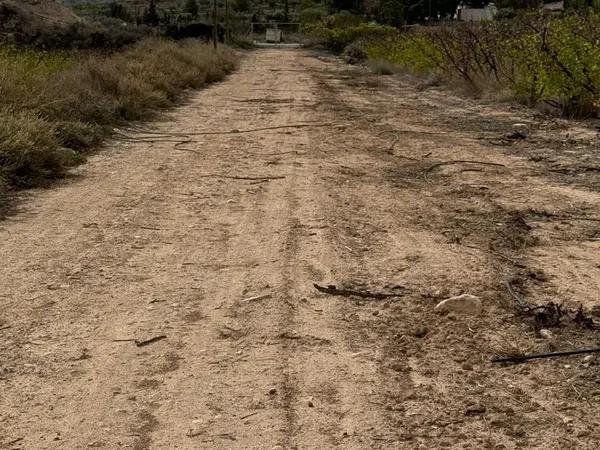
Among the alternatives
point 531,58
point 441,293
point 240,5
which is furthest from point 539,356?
point 240,5

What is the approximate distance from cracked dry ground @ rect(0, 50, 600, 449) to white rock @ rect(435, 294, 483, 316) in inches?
2.7

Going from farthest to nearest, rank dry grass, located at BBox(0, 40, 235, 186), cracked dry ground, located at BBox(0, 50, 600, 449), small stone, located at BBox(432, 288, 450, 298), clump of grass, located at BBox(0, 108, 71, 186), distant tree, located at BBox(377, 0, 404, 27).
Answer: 1. distant tree, located at BBox(377, 0, 404, 27)
2. dry grass, located at BBox(0, 40, 235, 186)
3. clump of grass, located at BBox(0, 108, 71, 186)
4. small stone, located at BBox(432, 288, 450, 298)
5. cracked dry ground, located at BBox(0, 50, 600, 449)

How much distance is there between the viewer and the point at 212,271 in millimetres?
4922

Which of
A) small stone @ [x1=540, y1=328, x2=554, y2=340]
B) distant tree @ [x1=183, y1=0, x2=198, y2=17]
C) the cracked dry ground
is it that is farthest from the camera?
distant tree @ [x1=183, y1=0, x2=198, y2=17]

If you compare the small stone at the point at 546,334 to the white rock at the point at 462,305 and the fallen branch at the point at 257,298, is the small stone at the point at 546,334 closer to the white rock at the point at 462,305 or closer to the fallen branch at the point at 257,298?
the white rock at the point at 462,305

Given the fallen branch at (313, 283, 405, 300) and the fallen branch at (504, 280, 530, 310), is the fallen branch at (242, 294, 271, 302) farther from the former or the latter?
the fallen branch at (504, 280, 530, 310)

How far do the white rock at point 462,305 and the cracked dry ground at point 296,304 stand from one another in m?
0.07

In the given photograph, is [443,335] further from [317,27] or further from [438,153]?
[317,27]

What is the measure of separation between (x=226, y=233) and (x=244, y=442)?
2.93 meters

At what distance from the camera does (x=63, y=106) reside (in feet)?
34.7

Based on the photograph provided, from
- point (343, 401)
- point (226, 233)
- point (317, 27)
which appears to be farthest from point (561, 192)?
point (317, 27)

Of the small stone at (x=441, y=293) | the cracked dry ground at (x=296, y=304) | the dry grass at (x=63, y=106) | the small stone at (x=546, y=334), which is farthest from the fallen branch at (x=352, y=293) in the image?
the dry grass at (x=63, y=106)

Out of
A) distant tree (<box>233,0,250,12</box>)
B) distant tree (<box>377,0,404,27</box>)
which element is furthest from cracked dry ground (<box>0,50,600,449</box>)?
distant tree (<box>233,0,250,12</box>)

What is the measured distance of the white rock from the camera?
4.14 metres
